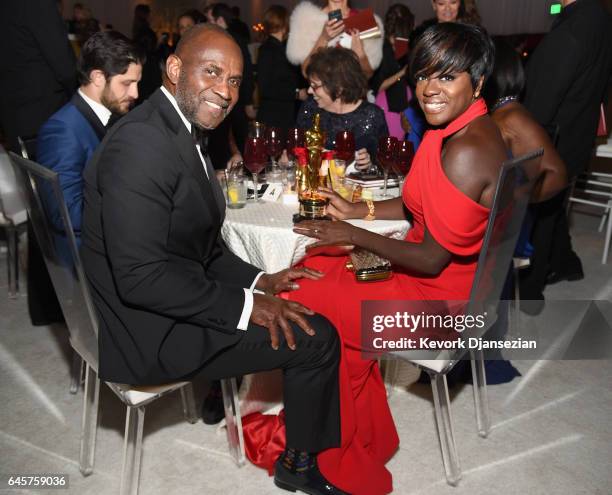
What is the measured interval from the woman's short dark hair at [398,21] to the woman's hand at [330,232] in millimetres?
3337

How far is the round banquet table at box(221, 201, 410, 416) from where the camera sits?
6.91ft

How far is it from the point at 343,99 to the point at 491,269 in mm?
1809

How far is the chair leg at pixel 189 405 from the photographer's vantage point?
2330mm

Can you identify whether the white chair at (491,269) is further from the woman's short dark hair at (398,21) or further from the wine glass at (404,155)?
the woman's short dark hair at (398,21)

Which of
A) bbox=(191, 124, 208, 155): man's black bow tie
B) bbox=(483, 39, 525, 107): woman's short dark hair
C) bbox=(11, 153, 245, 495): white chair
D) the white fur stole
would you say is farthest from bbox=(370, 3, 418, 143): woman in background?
bbox=(11, 153, 245, 495): white chair

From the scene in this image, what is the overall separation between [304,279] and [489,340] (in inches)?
51.6

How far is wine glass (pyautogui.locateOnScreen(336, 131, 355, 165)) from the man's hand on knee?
3.98 ft

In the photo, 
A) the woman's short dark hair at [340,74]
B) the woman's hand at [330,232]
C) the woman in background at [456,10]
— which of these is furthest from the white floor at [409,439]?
the woman in background at [456,10]

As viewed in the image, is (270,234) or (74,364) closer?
(270,234)

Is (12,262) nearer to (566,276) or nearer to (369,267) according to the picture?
(369,267)

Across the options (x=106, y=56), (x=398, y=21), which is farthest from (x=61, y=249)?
(x=398, y=21)

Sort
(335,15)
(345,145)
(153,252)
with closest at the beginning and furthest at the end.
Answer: (153,252) < (345,145) < (335,15)

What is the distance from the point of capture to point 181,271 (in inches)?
61.7

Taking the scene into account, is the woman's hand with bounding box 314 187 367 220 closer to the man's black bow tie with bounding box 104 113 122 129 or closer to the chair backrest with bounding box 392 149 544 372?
the chair backrest with bounding box 392 149 544 372
